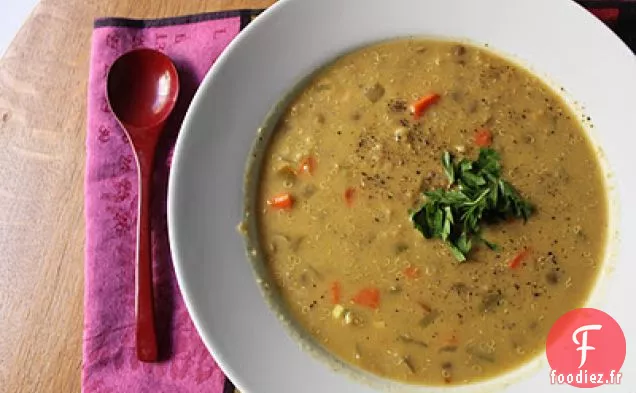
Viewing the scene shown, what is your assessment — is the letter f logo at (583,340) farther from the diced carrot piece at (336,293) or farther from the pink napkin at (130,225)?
the pink napkin at (130,225)

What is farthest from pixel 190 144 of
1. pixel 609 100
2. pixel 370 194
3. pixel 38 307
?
pixel 609 100

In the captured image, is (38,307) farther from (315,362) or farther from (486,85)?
(486,85)

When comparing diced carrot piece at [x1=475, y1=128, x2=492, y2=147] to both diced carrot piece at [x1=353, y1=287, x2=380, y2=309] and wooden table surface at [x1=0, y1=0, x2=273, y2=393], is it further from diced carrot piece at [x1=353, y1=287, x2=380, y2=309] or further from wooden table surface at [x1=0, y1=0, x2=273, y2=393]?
wooden table surface at [x1=0, y1=0, x2=273, y2=393]

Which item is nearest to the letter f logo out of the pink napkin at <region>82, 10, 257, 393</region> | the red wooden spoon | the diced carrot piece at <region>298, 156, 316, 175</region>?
the diced carrot piece at <region>298, 156, 316, 175</region>

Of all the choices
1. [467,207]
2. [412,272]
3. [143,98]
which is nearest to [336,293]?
[412,272]

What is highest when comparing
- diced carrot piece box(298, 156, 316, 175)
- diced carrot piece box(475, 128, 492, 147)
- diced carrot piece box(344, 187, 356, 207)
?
diced carrot piece box(475, 128, 492, 147)

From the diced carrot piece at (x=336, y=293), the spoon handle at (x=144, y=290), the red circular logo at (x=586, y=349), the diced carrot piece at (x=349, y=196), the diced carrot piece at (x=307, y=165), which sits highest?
the diced carrot piece at (x=307, y=165)

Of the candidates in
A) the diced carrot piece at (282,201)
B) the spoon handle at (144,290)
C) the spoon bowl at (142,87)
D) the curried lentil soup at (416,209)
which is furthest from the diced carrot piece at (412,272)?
the spoon bowl at (142,87)
